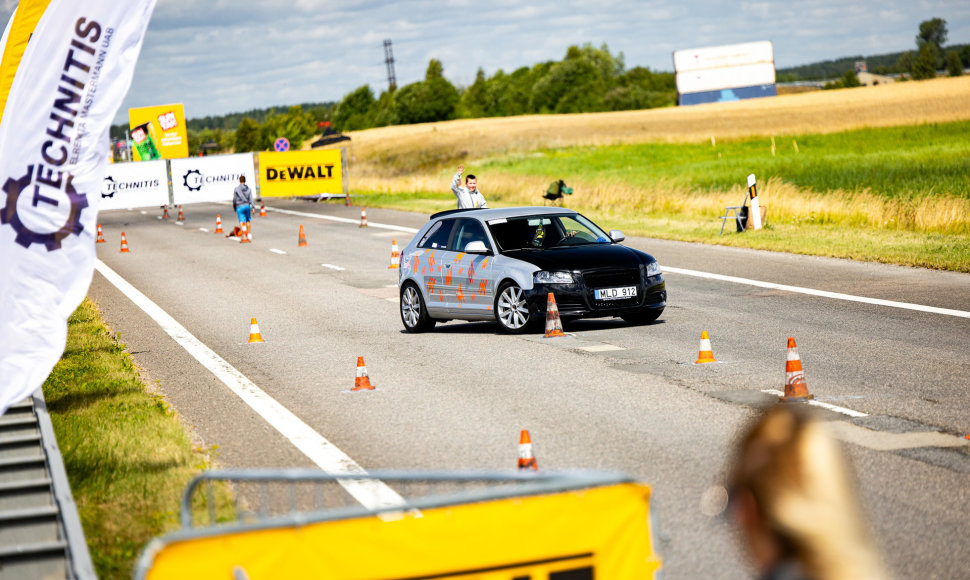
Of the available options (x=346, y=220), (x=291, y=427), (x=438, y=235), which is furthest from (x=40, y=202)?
(x=346, y=220)

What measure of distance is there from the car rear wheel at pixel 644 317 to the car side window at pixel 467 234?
7.31 ft

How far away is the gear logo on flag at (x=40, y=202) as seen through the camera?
6809 millimetres

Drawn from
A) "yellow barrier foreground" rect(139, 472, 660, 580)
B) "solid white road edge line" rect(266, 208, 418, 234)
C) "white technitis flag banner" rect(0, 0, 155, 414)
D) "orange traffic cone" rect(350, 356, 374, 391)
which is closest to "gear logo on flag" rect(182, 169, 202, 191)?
"solid white road edge line" rect(266, 208, 418, 234)

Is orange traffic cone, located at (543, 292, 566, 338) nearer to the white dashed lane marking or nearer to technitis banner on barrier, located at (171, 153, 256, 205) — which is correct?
the white dashed lane marking

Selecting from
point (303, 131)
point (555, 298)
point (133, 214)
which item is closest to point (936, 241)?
point (555, 298)

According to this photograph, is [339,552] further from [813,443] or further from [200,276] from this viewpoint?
[200,276]

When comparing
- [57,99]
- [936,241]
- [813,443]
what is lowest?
[936,241]

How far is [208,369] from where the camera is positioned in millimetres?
13711

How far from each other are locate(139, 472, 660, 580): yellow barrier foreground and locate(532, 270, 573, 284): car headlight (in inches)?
427

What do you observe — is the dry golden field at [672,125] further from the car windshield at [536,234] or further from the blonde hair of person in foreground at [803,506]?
the blonde hair of person in foreground at [803,506]

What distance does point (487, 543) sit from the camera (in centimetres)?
425

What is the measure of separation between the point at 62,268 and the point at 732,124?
96.9 m

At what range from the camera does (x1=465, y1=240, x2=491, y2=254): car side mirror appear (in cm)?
1605

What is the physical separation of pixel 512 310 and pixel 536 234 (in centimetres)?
131
